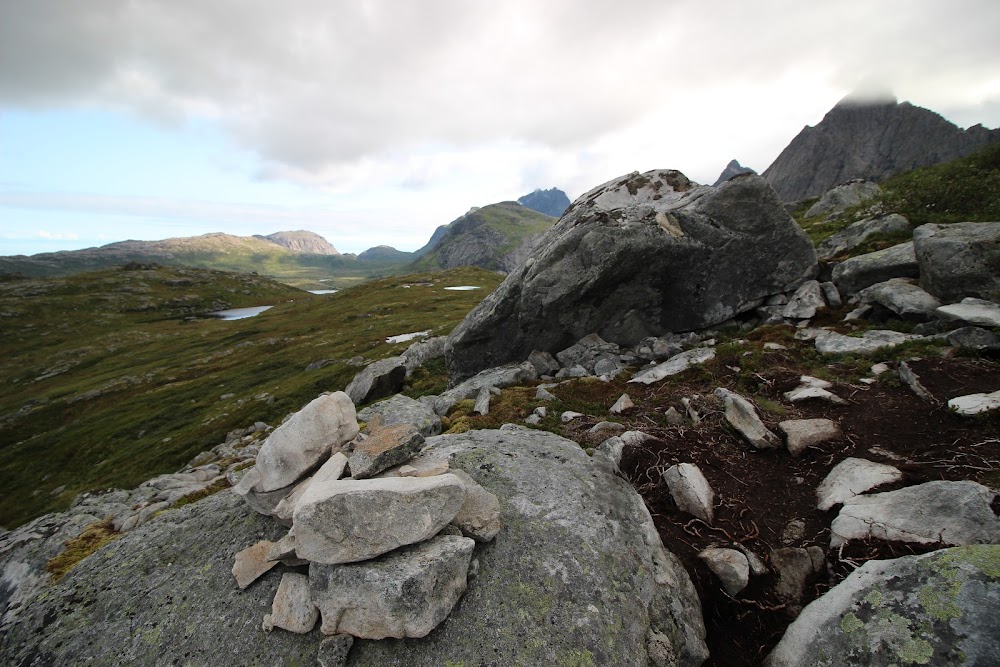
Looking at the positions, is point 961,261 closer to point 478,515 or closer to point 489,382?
point 489,382

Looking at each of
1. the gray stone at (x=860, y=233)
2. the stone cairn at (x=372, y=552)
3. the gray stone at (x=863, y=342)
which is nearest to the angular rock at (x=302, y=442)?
the stone cairn at (x=372, y=552)

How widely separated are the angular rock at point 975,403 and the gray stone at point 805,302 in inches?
400

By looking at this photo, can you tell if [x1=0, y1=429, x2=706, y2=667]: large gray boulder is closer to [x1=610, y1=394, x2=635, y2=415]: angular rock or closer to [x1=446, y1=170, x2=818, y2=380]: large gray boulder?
[x1=610, y1=394, x2=635, y2=415]: angular rock

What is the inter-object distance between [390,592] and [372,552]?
2.36 ft

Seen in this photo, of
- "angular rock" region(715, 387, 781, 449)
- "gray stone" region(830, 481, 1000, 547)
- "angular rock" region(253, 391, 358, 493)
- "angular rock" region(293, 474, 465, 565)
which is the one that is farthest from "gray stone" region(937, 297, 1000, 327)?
"angular rock" region(253, 391, 358, 493)

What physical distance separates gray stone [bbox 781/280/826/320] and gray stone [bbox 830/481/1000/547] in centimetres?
1442

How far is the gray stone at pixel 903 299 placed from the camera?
51.1ft

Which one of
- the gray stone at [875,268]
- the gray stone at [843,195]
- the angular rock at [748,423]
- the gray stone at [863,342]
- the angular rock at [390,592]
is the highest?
the gray stone at [843,195]

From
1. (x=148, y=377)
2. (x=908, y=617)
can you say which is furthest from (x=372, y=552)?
(x=148, y=377)

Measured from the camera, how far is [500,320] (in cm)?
2434

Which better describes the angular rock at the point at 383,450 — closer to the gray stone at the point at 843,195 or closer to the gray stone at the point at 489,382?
the gray stone at the point at 489,382

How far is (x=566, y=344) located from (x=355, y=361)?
37798mm

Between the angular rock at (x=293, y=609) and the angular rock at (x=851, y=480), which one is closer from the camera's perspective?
the angular rock at (x=293, y=609)

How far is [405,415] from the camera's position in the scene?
54.0ft
